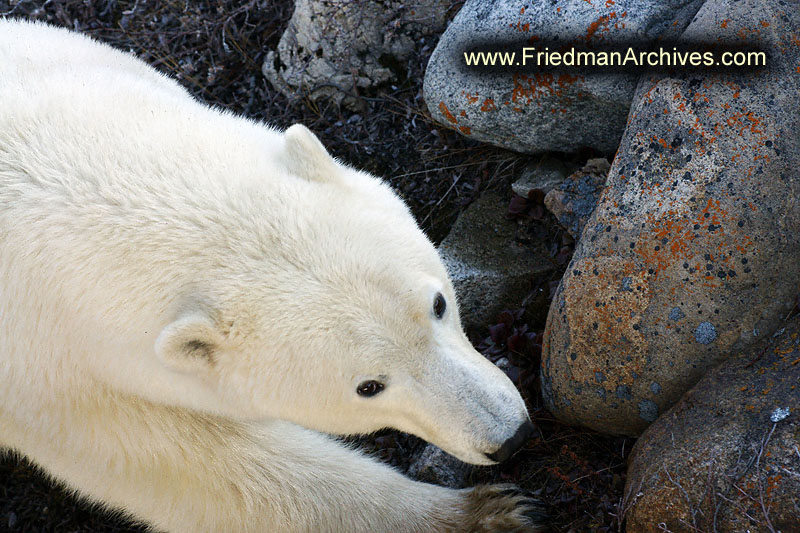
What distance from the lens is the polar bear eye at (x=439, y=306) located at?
8.13ft

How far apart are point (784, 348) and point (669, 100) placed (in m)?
1.05

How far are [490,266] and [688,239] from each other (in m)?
1.30

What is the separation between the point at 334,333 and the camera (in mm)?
2217

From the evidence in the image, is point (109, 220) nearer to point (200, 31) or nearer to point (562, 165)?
point (562, 165)

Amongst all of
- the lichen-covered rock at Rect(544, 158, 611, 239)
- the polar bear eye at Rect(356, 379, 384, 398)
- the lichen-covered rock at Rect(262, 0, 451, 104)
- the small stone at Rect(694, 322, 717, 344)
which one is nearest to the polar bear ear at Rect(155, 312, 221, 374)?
the polar bear eye at Rect(356, 379, 384, 398)

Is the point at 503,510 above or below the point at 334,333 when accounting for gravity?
below

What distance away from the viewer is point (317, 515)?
286cm

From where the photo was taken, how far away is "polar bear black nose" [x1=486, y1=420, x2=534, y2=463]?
244 centimetres

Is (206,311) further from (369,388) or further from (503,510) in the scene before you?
(503,510)

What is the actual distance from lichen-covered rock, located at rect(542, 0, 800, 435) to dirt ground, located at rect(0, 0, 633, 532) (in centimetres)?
30

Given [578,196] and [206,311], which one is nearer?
[206,311]

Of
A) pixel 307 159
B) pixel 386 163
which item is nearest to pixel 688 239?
pixel 307 159

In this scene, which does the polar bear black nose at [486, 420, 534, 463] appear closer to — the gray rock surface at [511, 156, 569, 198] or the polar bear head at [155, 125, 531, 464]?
the polar bear head at [155, 125, 531, 464]

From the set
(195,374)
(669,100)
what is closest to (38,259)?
(195,374)
